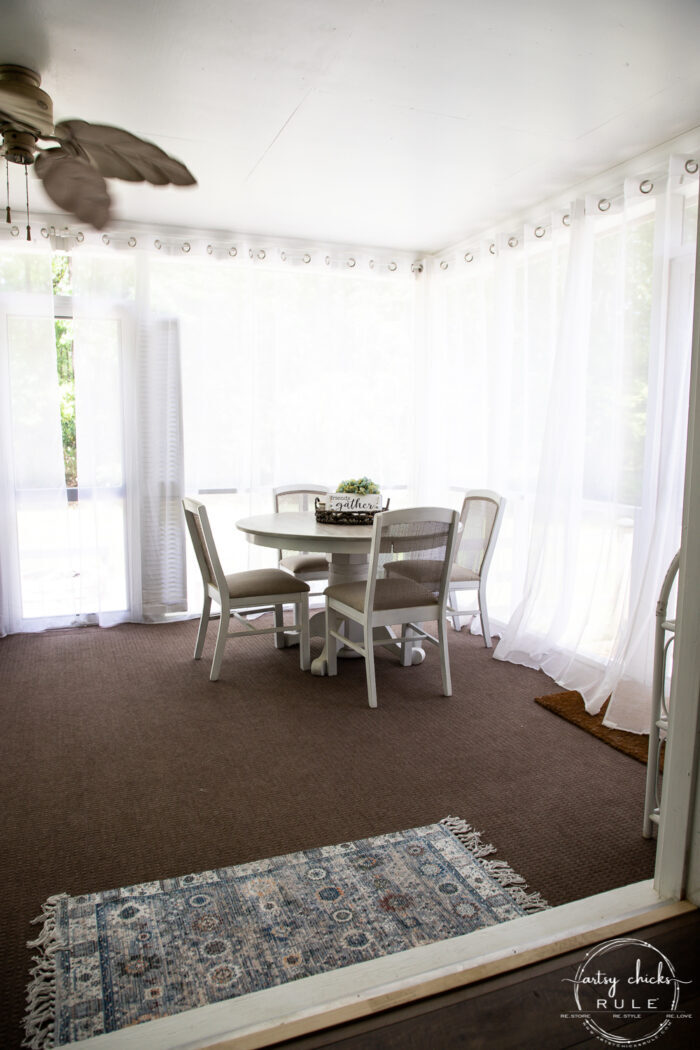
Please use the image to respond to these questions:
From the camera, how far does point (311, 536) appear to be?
3.48 m

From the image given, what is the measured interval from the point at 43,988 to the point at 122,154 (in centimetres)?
248

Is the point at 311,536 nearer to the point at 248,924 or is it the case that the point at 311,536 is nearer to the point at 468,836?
the point at 468,836

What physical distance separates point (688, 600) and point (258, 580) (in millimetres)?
2487

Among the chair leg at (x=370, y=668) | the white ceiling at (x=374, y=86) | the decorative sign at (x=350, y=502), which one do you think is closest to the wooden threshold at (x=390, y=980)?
the chair leg at (x=370, y=668)

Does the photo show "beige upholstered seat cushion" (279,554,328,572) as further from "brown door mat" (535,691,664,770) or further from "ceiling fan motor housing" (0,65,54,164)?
"ceiling fan motor housing" (0,65,54,164)

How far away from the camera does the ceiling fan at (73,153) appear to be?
7.78 feet

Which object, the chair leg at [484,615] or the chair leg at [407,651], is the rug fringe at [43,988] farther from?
the chair leg at [484,615]

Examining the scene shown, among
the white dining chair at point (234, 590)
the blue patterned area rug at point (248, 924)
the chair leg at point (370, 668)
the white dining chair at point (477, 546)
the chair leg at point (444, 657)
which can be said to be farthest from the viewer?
the white dining chair at point (477, 546)

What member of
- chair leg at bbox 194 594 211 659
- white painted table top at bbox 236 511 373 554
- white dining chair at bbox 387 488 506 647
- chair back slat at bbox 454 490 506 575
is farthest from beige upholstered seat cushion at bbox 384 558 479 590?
chair leg at bbox 194 594 211 659

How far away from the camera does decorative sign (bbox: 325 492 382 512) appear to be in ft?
12.7

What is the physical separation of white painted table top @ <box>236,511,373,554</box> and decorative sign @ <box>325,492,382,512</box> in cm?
11

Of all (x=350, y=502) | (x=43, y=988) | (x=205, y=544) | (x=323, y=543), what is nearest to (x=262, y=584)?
(x=205, y=544)

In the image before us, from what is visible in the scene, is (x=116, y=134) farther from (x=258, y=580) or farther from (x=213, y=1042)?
(x=213, y=1042)

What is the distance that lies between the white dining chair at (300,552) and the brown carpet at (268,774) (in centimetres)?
60
